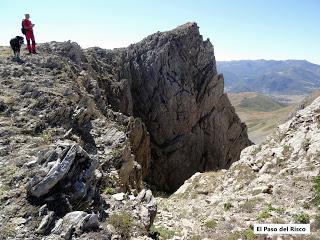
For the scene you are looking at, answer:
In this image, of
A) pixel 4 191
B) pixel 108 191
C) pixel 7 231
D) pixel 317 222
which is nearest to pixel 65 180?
pixel 4 191

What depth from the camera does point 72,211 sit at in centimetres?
1596

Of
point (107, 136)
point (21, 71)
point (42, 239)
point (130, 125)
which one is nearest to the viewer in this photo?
point (42, 239)

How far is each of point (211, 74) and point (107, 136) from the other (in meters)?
50.8

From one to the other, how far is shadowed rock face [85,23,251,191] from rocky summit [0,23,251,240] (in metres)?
0.19

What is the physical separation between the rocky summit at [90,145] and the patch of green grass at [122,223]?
0.14ft

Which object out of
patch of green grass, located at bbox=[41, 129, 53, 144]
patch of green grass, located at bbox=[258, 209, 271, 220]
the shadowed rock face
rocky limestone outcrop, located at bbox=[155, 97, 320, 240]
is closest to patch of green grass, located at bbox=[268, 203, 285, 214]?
rocky limestone outcrop, located at bbox=[155, 97, 320, 240]

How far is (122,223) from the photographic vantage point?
663 inches

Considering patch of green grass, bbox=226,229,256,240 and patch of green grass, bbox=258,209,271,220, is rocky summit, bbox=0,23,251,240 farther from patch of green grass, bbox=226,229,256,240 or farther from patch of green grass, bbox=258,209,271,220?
patch of green grass, bbox=258,209,271,220

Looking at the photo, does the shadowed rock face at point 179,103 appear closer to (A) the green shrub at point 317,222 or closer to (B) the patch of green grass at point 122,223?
(A) the green shrub at point 317,222

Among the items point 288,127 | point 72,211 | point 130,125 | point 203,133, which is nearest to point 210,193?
point 288,127

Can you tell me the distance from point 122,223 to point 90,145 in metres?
10.6

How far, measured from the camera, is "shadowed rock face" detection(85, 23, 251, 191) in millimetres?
66688

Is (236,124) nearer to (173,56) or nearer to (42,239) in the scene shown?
(173,56)

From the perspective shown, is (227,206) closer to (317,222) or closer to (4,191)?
(317,222)
